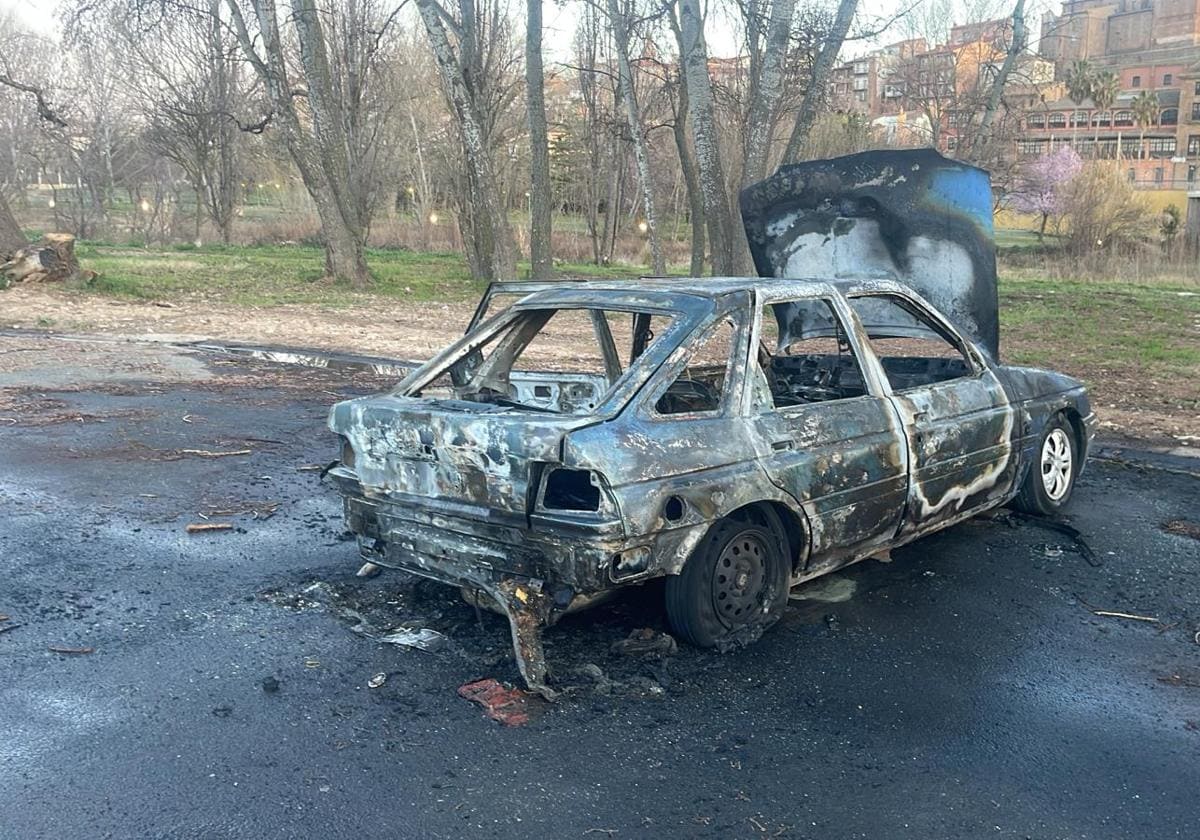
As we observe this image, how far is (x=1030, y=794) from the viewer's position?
11.2ft

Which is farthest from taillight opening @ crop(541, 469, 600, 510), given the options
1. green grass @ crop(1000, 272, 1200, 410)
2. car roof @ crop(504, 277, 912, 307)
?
green grass @ crop(1000, 272, 1200, 410)

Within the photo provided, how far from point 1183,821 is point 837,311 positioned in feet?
9.07

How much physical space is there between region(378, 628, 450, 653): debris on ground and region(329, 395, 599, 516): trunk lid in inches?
24.6

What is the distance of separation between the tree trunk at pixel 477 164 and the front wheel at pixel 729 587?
16.2 metres

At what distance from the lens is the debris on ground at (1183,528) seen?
6.23 metres

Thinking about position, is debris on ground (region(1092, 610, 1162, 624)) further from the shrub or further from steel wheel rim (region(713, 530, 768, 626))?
the shrub

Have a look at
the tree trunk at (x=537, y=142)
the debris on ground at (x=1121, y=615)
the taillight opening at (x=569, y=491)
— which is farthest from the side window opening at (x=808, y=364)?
the tree trunk at (x=537, y=142)

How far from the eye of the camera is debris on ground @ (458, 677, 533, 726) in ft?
12.8

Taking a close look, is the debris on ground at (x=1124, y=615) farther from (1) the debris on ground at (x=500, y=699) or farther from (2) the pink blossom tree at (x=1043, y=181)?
(2) the pink blossom tree at (x=1043, y=181)

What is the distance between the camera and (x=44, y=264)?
17.6 meters

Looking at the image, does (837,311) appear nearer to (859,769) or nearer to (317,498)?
(859,769)

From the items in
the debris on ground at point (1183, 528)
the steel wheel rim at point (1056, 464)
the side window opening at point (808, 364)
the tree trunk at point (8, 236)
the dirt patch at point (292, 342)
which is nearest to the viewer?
the side window opening at point (808, 364)

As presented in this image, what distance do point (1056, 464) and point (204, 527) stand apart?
5201mm

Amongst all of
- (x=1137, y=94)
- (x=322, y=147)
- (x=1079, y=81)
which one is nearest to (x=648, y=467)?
(x=322, y=147)
